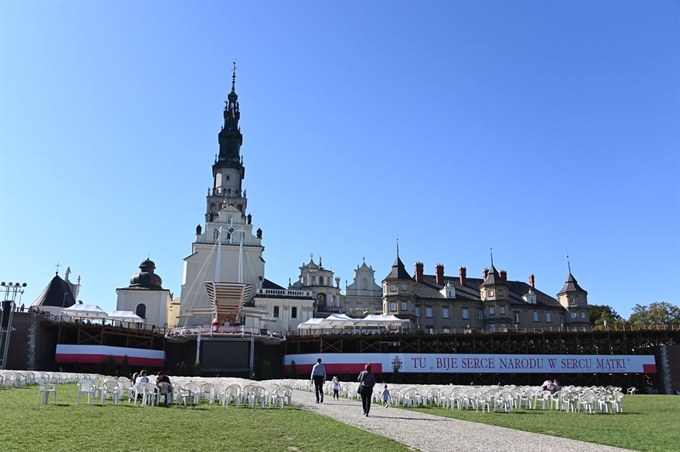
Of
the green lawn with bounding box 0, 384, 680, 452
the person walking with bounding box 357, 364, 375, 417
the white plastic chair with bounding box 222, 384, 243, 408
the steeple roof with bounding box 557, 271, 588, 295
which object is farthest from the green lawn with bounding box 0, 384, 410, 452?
the steeple roof with bounding box 557, 271, 588, 295

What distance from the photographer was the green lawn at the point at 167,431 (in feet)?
33.6

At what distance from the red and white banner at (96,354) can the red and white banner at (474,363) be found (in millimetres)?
13727

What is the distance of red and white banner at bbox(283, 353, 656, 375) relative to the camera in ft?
173

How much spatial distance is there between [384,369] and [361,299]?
25.4m

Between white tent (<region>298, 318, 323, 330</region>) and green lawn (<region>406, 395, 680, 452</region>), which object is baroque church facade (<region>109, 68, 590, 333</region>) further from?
green lawn (<region>406, 395, 680, 452</region>)

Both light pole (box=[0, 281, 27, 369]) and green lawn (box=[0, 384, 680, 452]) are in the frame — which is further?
light pole (box=[0, 281, 27, 369])

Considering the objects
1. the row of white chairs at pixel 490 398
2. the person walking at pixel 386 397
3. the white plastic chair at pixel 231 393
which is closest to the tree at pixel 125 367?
the white plastic chair at pixel 231 393

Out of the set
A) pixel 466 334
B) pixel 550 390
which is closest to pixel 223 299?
pixel 466 334

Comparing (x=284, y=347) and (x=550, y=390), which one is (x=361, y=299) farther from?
(x=550, y=390)

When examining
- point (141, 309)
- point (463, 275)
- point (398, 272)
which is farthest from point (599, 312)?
point (141, 309)

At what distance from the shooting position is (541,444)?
12.0 m

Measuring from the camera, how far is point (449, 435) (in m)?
13.0

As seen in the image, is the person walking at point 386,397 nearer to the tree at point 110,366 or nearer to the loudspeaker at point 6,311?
the tree at point 110,366

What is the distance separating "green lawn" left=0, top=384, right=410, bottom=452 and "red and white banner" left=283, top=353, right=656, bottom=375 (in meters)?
36.9
